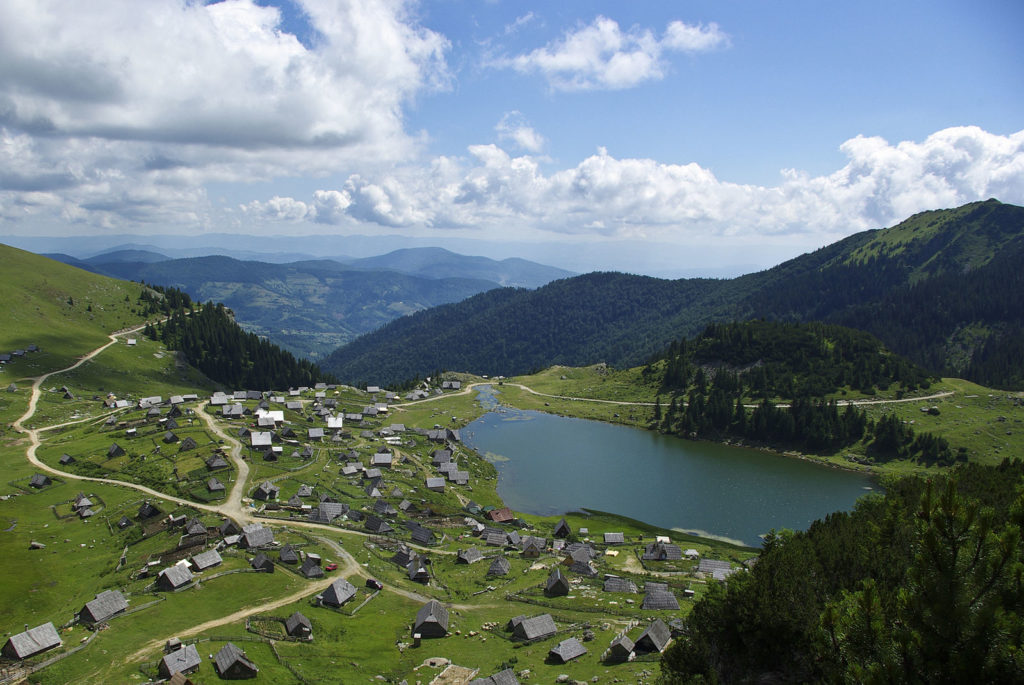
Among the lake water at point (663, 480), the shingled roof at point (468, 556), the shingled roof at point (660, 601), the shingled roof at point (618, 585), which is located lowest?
the lake water at point (663, 480)

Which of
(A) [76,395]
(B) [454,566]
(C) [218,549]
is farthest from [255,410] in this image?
(B) [454,566]

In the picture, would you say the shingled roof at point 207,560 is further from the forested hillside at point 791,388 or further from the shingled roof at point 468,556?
the forested hillside at point 791,388

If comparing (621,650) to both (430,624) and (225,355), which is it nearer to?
(430,624)

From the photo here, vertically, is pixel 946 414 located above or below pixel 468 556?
above

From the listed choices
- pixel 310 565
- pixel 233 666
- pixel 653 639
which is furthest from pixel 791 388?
pixel 233 666

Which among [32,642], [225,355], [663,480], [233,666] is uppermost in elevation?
[225,355]

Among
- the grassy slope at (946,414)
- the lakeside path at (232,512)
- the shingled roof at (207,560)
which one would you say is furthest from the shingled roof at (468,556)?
the grassy slope at (946,414)

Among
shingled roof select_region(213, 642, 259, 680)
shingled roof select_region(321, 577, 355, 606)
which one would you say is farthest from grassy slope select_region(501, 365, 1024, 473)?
→ shingled roof select_region(213, 642, 259, 680)
